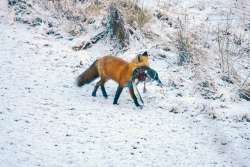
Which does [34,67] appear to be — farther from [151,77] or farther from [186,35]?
[186,35]

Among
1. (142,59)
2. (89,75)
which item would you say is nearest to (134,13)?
(89,75)

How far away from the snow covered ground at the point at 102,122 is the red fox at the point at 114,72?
195mm

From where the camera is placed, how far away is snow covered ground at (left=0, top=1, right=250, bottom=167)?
5391 mm

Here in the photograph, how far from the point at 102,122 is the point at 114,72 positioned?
102cm

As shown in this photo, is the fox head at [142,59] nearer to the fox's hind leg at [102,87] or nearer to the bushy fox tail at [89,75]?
the fox's hind leg at [102,87]

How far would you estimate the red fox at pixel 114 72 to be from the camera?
6809mm

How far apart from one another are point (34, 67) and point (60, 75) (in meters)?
0.53

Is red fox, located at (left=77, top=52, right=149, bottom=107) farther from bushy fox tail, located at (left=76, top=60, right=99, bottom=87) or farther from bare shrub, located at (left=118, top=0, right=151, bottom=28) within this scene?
bare shrub, located at (left=118, top=0, right=151, bottom=28)

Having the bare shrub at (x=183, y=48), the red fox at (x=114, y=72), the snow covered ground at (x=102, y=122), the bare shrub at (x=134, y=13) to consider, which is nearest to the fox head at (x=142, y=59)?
the red fox at (x=114, y=72)

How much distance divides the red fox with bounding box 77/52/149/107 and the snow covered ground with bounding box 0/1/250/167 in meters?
0.19

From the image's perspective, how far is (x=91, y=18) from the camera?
32.1 feet

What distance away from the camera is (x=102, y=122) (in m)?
6.29

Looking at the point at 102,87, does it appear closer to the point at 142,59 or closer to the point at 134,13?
the point at 142,59

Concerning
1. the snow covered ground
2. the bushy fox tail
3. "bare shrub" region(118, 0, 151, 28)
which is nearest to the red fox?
the bushy fox tail
